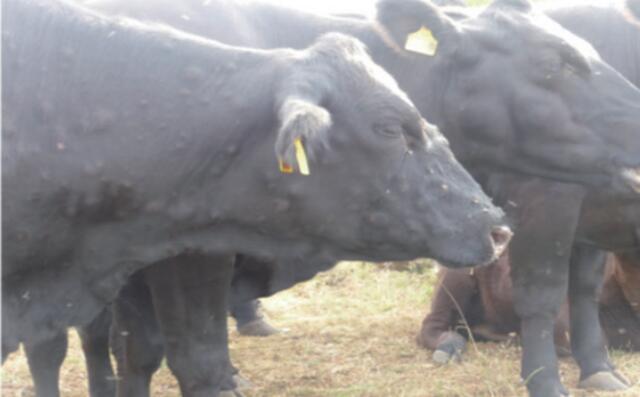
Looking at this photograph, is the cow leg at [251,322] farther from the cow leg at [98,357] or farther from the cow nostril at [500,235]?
the cow nostril at [500,235]

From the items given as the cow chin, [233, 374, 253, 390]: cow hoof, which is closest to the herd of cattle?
the cow chin

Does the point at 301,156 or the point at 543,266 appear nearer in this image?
the point at 301,156

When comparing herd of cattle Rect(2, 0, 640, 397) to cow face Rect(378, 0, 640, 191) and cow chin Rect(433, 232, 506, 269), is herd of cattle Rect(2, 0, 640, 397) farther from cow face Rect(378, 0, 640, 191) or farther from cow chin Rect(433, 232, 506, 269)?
cow face Rect(378, 0, 640, 191)

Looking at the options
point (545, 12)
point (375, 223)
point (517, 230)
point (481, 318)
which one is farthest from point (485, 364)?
point (375, 223)

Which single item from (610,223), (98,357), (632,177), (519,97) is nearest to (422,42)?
(519,97)

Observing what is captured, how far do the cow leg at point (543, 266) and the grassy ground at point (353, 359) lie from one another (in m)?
0.20

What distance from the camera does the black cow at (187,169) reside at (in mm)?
3830

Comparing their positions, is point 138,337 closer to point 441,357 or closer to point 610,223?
point 441,357

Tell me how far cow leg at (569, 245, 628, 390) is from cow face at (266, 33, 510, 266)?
1.75m

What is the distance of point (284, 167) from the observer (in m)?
3.80

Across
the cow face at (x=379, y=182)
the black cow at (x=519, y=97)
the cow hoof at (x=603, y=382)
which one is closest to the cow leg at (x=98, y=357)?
the black cow at (x=519, y=97)

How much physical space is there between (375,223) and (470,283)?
249cm

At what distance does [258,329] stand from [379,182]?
3041 millimetres

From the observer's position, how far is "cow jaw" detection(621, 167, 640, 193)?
4.99 m
